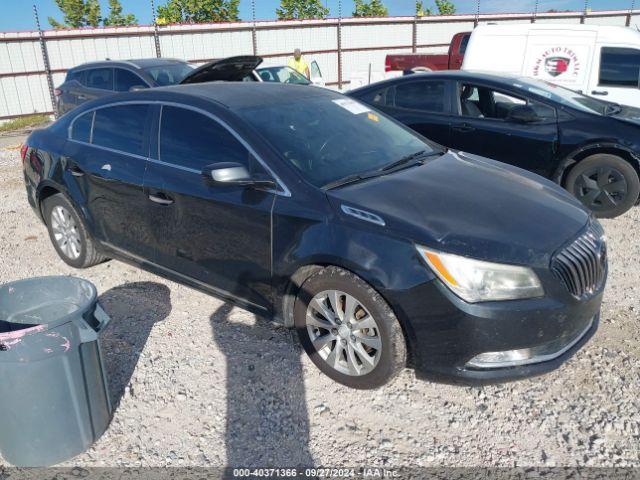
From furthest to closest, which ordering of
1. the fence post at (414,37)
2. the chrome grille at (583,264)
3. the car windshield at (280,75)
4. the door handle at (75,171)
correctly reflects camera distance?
the fence post at (414,37), the car windshield at (280,75), the door handle at (75,171), the chrome grille at (583,264)

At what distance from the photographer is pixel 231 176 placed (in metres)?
3.12

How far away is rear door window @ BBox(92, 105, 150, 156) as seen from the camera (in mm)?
3930

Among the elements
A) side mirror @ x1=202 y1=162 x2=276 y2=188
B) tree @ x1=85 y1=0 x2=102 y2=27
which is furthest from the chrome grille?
tree @ x1=85 y1=0 x2=102 y2=27

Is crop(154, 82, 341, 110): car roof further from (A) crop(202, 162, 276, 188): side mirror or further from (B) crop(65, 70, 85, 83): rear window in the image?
(B) crop(65, 70, 85, 83): rear window

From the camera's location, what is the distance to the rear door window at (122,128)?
393 cm

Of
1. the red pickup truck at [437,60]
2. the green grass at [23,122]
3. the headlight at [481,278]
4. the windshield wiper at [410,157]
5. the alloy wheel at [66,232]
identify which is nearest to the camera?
the headlight at [481,278]

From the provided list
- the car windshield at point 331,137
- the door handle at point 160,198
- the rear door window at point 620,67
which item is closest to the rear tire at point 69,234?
the door handle at point 160,198

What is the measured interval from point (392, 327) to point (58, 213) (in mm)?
3374

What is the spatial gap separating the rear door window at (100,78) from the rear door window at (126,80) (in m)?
0.20

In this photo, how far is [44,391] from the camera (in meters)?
2.46

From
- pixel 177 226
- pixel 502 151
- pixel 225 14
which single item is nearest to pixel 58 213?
pixel 177 226

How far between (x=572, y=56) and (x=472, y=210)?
6918mm

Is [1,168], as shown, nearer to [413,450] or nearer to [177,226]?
[177,226]

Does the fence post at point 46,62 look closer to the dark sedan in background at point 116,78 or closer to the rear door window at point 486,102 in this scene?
the dark sedan in background at point 116,78
